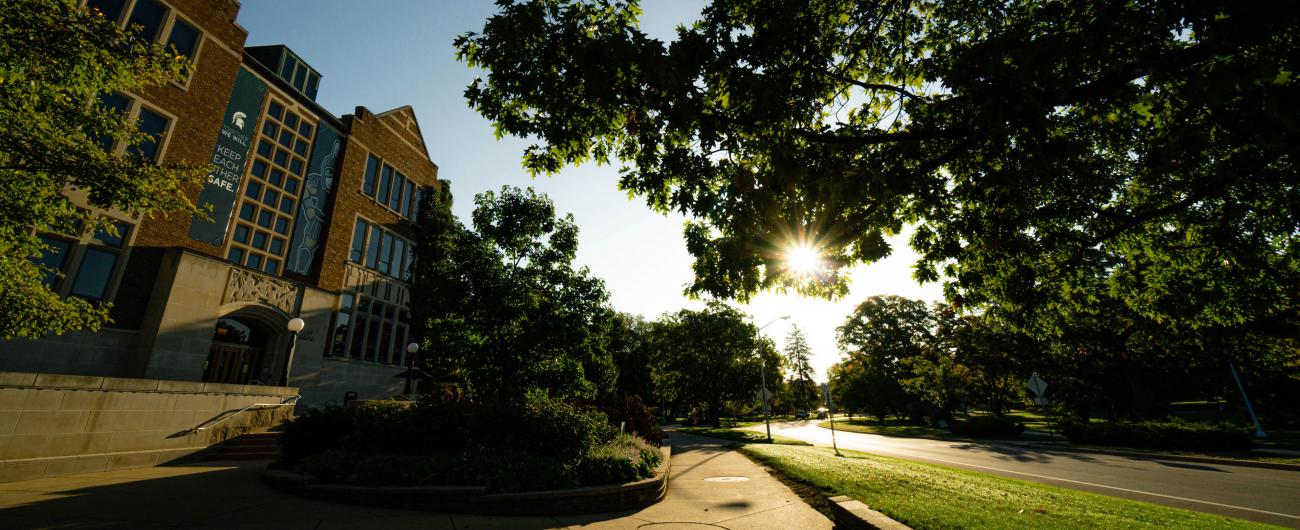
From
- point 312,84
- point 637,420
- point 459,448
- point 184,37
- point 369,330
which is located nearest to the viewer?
point 459,448

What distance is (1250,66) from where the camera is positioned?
3453 mm

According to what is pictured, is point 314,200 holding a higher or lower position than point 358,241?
higher

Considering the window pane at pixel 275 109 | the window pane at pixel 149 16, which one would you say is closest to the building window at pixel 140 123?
the window pane at pixel 149 16

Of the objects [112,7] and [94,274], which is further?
[112,7]

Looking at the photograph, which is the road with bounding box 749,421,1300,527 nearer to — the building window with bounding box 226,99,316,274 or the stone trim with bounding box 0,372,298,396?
the stone trim with bounding box 0,372,298,396

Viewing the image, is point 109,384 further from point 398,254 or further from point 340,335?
point 398,254

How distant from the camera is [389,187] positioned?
87.2ft

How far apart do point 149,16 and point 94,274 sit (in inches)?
387

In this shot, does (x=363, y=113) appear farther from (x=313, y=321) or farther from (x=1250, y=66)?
(x=1250, y=66)

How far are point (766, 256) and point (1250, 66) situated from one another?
4854 mm

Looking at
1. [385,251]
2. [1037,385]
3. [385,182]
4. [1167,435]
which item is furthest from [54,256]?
[1167,435]

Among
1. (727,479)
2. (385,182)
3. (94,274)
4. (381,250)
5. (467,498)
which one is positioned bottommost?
(727,479)

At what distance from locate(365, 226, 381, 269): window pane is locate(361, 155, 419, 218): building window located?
1.69 m

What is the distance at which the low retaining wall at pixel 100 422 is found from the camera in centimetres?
908
